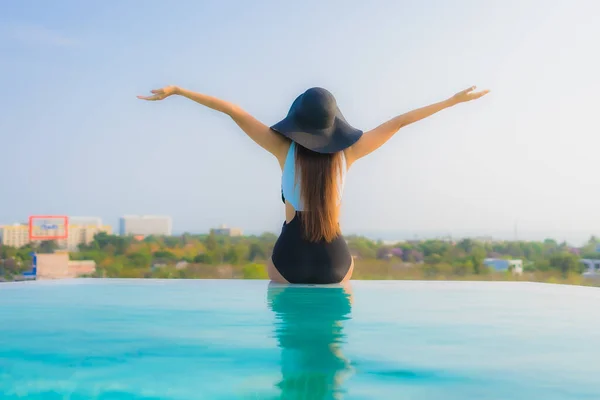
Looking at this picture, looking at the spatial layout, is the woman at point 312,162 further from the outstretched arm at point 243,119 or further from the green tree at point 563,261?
the green tree at point 563,261

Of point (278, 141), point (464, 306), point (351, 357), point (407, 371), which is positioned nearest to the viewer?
point (407, 371)

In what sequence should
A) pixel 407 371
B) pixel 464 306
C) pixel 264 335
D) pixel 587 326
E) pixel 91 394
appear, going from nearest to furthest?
1. pixel 91 394
2. pixel 407 371
3. pixel 264 335
4. pixel 587 326
5. pixel 464 306

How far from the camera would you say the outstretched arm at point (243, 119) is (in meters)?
4.00

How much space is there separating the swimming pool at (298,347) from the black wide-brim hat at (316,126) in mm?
982

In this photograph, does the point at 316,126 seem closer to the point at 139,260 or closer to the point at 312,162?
the point at 312,162

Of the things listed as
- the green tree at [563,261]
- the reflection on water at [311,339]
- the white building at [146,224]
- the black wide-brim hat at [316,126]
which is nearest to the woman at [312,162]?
the black wide-brim hat at [316,126]

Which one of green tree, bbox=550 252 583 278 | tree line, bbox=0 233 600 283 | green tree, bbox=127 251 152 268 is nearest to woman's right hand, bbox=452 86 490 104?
tree line, bbox=0 233 600 283

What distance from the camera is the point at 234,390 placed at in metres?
1.61

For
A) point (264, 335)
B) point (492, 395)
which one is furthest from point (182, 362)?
point (492, 395)

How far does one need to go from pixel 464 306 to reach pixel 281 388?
235 cm

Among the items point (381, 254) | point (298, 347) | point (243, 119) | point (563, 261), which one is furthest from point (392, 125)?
point (563, 261)

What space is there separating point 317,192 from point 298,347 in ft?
6.82

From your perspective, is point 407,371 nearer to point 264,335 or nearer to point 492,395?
point 492,395

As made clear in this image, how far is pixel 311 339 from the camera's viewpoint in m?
2.29
